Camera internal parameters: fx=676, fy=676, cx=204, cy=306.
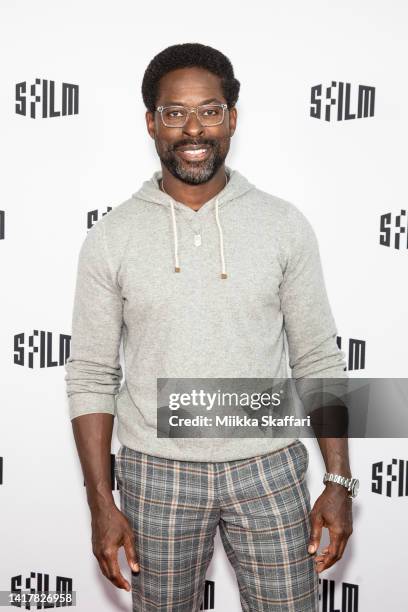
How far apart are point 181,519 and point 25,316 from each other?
32.8 inches

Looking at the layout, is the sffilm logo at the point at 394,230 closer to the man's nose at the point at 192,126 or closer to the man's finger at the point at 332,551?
the man's nose at the point at 192,126

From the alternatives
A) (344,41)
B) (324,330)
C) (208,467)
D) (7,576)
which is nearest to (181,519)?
(208,467)

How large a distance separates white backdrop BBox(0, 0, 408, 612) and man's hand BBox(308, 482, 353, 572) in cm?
58

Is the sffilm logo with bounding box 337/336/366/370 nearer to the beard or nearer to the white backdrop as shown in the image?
the white backdrop

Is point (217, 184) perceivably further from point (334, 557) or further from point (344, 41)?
point (334, 557)

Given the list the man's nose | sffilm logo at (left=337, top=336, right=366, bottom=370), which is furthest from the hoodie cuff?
sffilm logo at (left=337, top=336, right=366, bottom=370)

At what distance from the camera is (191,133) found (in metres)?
1.40

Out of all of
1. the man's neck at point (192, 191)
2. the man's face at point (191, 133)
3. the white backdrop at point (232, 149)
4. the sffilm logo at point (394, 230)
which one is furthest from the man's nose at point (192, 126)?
the sffilm logo at point (394, 230)

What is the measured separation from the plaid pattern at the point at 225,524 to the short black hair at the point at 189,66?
2.57 feet

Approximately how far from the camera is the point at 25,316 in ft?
6.29

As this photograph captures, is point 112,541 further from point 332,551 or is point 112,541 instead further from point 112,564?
point 332,551

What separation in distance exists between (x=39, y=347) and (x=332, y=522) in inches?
38.5

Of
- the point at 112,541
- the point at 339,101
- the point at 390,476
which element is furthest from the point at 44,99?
the point at 390,476

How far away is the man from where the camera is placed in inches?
53.1
